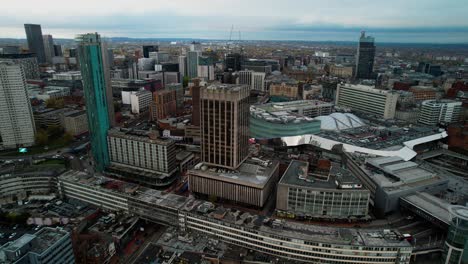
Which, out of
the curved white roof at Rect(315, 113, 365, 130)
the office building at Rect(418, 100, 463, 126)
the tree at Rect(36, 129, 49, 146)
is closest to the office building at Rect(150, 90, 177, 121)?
the tree at Rect(36, 129, 49, 146)

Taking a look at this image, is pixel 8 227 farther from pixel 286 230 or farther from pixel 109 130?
pixel 286 230

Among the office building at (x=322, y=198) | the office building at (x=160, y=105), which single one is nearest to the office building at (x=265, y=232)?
the office building at (x=322, y=198)

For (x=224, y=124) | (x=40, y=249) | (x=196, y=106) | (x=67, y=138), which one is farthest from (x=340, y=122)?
(x=67, y=138)

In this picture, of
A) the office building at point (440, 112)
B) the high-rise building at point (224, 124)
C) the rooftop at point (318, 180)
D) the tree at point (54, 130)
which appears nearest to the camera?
the rooftop at point (318, 180)

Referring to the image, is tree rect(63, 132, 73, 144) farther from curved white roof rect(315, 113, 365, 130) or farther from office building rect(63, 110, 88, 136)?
curved white roof rect(315, 113, 365, 130)

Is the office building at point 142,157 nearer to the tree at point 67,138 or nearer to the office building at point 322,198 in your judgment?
the office building at point 322,198

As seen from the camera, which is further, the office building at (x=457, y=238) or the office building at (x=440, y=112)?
the office building at (x=440, y=112)

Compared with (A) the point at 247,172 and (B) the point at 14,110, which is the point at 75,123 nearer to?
(B) the point at 14,110
